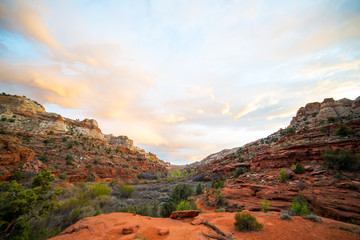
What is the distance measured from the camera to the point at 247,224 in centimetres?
600

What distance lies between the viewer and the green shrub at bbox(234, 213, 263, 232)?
585cm

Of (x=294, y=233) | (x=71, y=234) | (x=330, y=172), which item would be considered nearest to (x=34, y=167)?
(x=71, y=234)

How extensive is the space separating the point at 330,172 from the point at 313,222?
28.7 feet

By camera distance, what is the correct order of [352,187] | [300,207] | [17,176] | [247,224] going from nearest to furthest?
[247,224]
[300,207]
[352,187]
[17,176]

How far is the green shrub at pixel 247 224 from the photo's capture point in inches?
230

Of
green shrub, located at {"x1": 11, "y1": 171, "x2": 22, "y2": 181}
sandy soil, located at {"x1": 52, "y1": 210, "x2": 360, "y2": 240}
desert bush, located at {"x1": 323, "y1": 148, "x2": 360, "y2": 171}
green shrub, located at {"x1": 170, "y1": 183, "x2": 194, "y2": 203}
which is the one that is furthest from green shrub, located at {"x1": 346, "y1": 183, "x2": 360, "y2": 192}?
green shrub, located at {"x1": 11, "y1": 171, "x2": 22, "y2": 181}

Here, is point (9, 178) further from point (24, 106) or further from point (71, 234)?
point (24, 106)

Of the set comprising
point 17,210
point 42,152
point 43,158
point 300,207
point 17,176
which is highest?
point 42,152

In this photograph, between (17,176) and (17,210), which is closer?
(17,210)

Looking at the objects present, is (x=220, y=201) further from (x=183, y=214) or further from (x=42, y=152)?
(x=42, y=152)

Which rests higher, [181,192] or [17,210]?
[17,210]

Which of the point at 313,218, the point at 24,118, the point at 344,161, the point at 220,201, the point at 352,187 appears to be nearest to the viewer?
the point at 313,218

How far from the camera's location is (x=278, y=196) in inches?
422

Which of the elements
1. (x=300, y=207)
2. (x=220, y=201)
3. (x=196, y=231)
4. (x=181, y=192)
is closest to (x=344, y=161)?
(x=300, y=207)
